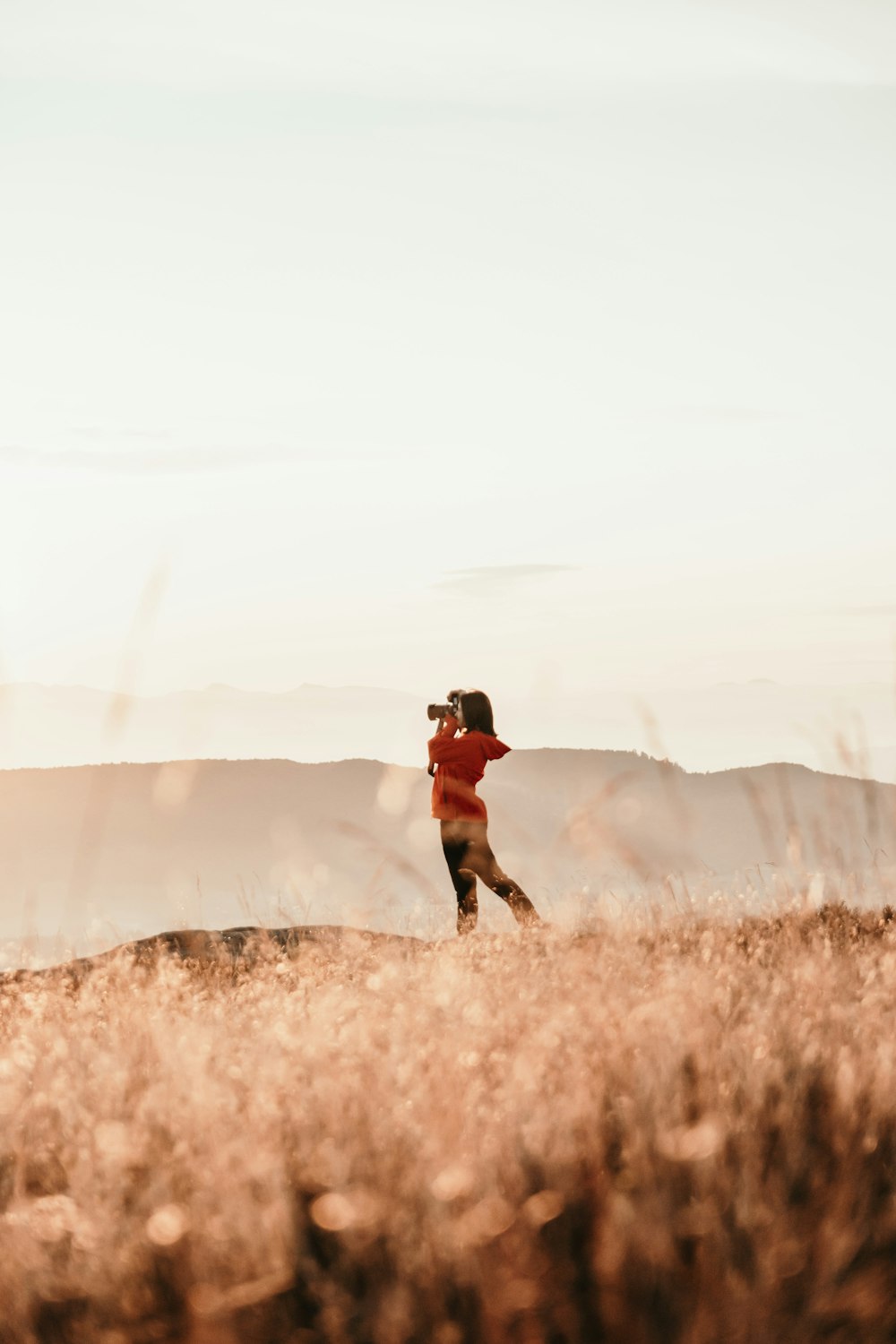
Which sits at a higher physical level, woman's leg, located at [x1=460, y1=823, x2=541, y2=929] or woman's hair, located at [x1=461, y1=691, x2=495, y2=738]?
woman's hair, located at [x1=461, y1=691, x2=495, y2=738]

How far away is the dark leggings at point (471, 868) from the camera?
8.15 metres

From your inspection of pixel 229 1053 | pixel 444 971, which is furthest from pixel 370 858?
pixel 229 1053

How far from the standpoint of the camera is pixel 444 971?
4508 mm

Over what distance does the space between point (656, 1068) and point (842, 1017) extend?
748 millimetres

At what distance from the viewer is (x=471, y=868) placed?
27.9ft

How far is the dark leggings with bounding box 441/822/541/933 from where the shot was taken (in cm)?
815

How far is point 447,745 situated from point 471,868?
946mm

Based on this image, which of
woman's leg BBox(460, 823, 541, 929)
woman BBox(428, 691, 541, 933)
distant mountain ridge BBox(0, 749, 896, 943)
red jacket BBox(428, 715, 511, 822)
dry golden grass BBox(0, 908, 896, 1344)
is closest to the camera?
dry golden grass BBox(0, 908, 896, 1344)

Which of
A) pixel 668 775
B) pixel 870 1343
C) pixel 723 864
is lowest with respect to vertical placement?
pixel 870 1343

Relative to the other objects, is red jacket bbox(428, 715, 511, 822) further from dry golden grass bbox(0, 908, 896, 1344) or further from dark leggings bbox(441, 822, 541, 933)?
dry golden grass bbox(0, 908, 896, 1344)

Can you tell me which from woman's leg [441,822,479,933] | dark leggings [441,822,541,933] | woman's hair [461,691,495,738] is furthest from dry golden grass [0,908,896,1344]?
woman's hair [461,691,495,738]

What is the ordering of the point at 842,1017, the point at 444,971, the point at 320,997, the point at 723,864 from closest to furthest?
the point at 842,1017 → the point at 320,997 → the point at 444,971 → the point at 723,864

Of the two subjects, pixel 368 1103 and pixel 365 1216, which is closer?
pixel 365 1216

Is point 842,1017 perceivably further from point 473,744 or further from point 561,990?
point 473,744
